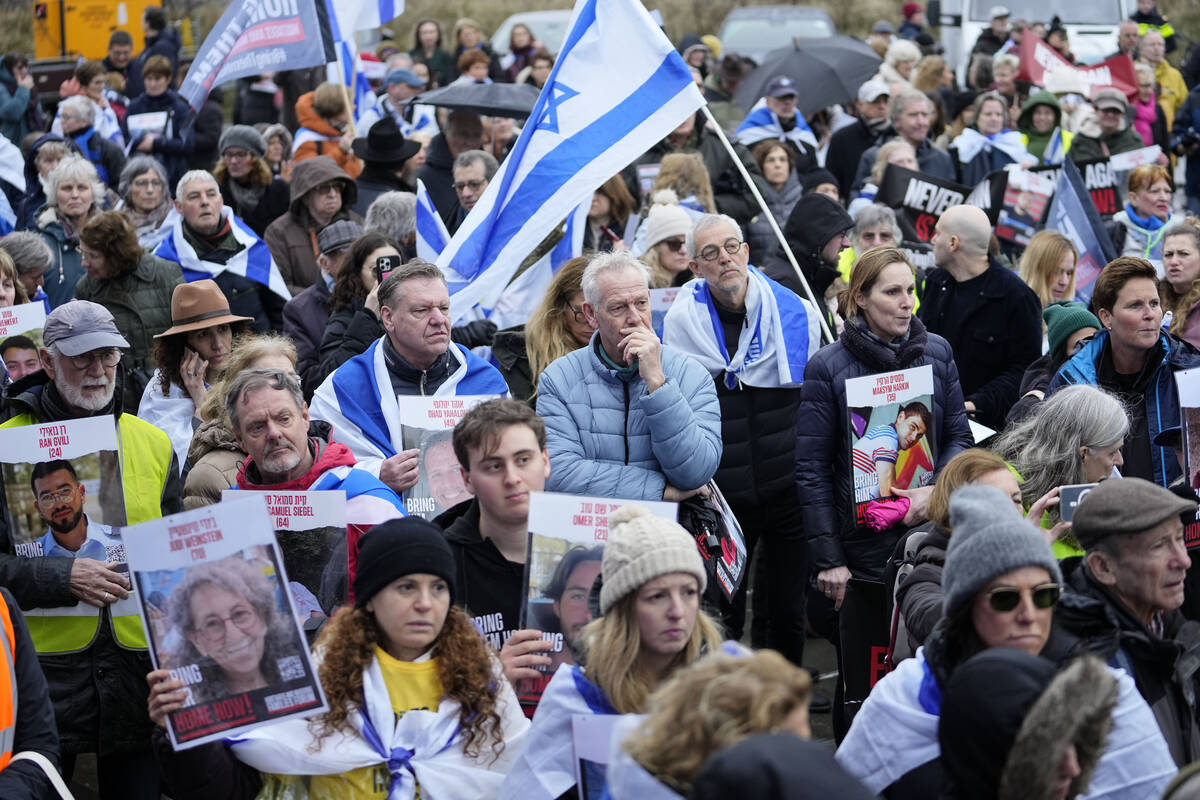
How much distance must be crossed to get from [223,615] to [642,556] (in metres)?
1.02

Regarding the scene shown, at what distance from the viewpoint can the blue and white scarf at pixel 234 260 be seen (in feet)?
29.0

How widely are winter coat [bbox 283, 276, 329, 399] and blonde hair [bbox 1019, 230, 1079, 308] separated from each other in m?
3.60

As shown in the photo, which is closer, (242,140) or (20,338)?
(20,338)

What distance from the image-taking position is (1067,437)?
203 inches

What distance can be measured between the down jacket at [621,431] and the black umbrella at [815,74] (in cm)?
879

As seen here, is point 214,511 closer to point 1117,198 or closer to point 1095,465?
point 1095,465

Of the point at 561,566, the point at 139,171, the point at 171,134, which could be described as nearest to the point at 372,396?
the point at 561,566

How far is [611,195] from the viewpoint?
9414mm

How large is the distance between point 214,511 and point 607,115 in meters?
3.58

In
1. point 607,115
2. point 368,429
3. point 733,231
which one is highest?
point 607,115

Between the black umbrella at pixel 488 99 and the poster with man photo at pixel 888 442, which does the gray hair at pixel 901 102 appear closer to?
the black umbrella at pixel 488 99

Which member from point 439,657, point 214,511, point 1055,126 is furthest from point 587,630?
point 1055,126

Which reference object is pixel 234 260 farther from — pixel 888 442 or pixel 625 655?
pixel 625 655

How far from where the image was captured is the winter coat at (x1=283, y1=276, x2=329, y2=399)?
7.95m
